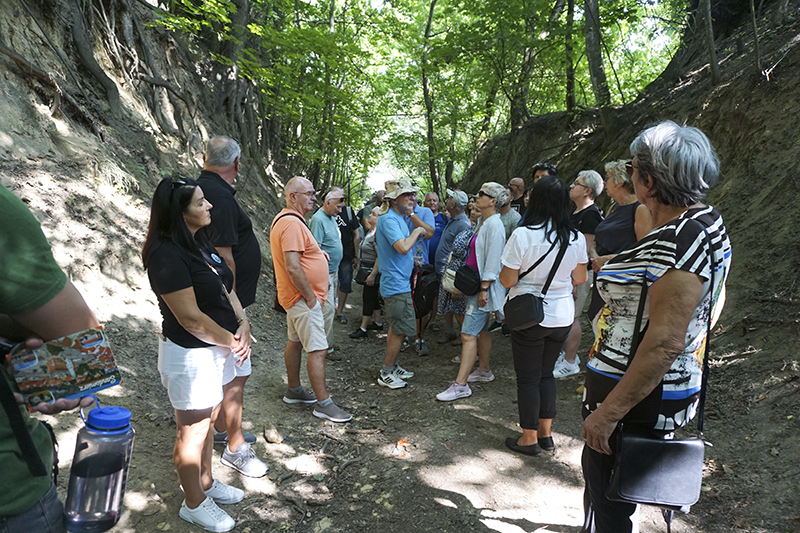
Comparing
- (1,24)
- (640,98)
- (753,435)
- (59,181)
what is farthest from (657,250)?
(640,98)

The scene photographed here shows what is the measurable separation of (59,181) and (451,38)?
870 cm

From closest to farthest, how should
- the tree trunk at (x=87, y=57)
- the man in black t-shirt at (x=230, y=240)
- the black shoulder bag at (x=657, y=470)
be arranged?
the black shoulder bag at (x=657, y=470) < the man in black t-shirt at (x=230, y=240) < the tree trunk at (x=87, y=57)

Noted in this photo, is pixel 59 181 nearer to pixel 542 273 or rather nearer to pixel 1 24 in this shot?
pixel 1 24

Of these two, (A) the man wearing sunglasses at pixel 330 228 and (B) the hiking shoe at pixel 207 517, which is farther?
(A) the man wearing sunglasses at pixel 330 228

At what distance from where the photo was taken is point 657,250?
1.78 m

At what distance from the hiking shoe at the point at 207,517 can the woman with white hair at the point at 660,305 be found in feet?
6.98

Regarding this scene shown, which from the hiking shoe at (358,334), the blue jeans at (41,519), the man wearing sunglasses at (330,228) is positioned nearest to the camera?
the blue jeans at (41,519)

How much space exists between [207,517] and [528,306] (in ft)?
8.20

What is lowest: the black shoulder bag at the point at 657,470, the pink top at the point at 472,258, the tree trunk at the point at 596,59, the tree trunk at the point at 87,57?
the black shoulder bag at the point at 657,470

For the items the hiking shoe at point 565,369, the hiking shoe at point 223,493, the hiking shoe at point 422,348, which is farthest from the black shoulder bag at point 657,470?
the hiking shoe at point 422,348

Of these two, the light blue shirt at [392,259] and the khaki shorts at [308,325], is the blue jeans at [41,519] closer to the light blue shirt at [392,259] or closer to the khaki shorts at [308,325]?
the khaki shorts at [308,325]

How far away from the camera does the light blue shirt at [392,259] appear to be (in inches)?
202

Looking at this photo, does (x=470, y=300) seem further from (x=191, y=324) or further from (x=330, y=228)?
(x=191, y=324)

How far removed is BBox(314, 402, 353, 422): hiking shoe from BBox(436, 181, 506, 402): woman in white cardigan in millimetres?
982
